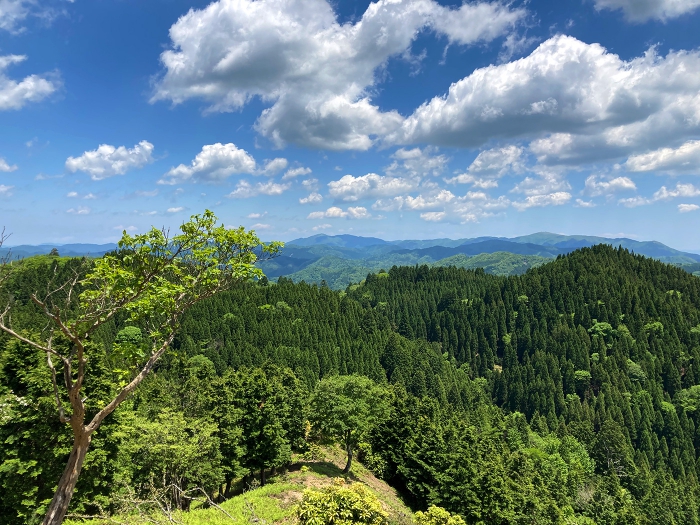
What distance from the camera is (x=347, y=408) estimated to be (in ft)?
125

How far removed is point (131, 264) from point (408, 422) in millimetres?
44533

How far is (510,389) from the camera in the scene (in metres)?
135

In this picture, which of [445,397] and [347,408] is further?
[445,397]

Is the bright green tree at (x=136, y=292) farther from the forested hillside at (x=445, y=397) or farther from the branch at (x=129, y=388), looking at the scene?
the forested hillside at (x=445, y=397)

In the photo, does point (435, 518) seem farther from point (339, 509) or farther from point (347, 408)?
point (347, 408)

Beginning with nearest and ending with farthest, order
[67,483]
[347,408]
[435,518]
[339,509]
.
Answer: [67,483]
[339,509]
[435,518]
[347,408]

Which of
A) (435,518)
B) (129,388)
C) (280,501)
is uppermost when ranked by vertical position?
(129,388)

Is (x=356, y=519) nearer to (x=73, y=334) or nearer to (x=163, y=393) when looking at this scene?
(x=73, y=334)

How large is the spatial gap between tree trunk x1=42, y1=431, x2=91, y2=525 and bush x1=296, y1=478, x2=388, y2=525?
8094 millimetres

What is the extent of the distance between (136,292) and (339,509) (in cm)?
1128

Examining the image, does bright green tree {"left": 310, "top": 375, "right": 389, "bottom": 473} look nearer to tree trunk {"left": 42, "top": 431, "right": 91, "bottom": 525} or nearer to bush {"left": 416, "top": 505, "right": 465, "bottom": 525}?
bush {"left": 416, "top": 505, "right": 465, "bottom": 525}

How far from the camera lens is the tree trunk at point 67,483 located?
11025 millimetres

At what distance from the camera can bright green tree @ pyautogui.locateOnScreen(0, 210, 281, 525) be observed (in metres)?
10.9

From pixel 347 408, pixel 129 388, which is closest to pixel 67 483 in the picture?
pixel 129 388
